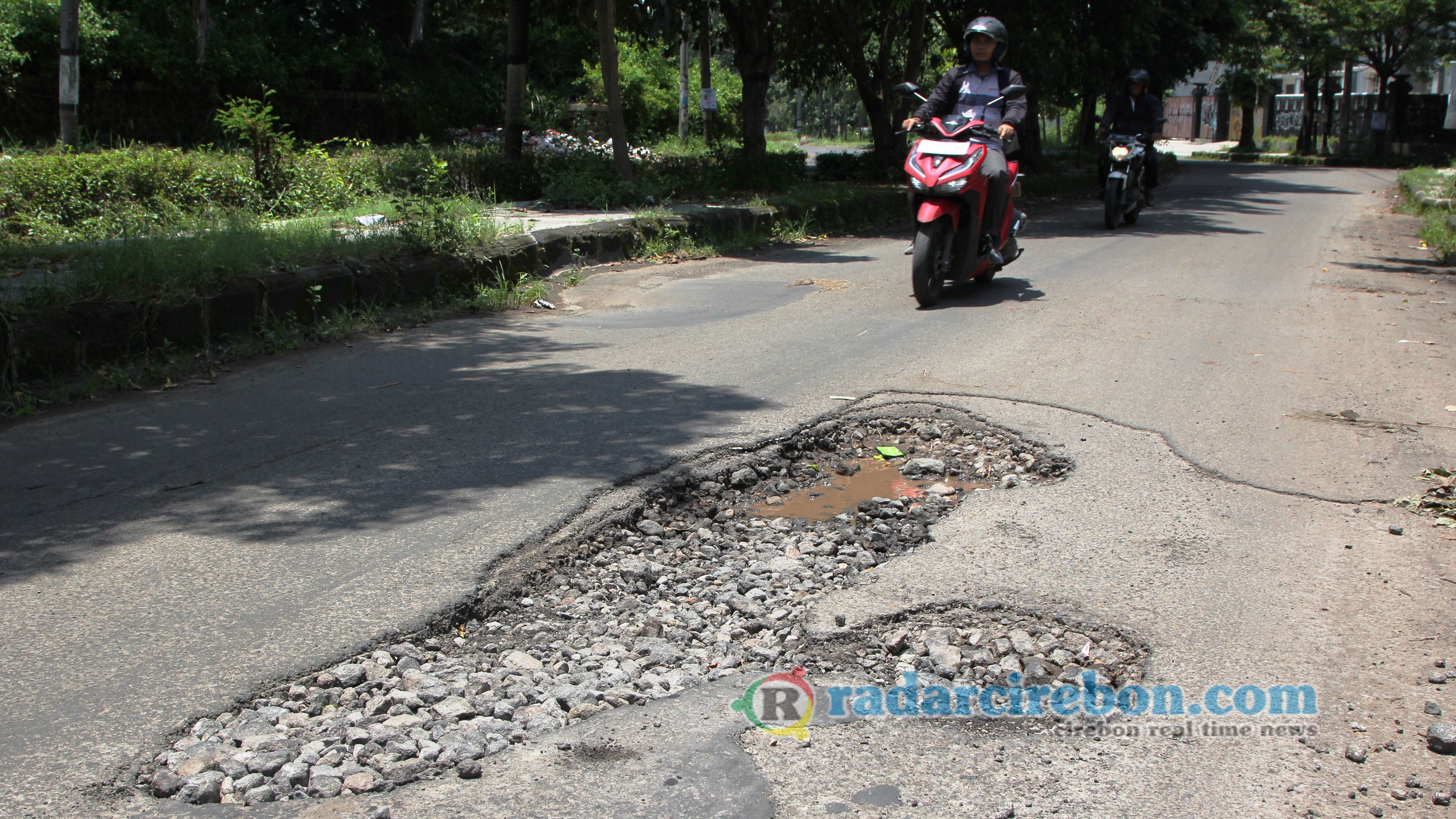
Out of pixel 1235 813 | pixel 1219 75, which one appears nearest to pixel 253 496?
pixel 1235 813

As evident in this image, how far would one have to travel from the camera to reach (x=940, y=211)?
7430 millimetres

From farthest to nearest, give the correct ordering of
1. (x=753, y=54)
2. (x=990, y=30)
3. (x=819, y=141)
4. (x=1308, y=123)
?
(x=819, y=141), (x=1308, y=123), (x=753, y=54), (x=990, y=30)

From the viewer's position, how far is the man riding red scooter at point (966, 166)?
24.3ft

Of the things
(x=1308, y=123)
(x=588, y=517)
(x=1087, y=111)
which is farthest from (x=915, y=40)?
(x=1308, y=123)

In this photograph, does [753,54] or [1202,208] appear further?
[753,54]

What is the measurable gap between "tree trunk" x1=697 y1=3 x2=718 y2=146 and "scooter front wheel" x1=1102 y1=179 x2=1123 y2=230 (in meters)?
6.01

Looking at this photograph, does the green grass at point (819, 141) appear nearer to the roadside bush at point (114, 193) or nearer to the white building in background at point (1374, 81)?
the white building in background at point (1374, 81)

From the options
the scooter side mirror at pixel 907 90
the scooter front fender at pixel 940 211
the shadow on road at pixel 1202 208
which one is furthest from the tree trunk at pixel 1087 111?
the scooter front fender at pixel 940 211

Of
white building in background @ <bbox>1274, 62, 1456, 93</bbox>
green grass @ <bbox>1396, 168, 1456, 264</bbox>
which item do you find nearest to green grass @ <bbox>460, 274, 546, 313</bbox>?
green grass @ <bbox>1396, 168, 1456, 264</bbox>

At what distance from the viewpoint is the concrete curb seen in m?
5.45

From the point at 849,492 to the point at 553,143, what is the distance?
56.2 ft

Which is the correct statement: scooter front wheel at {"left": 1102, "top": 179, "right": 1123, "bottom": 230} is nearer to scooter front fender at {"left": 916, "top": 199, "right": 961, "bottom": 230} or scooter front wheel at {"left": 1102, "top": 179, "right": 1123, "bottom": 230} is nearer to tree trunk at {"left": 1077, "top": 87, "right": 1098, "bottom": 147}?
scooter front fender at {"left": 916, "top": 199, "right": 961, "bottom": 230}

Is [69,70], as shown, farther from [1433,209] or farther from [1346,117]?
[1346,117]

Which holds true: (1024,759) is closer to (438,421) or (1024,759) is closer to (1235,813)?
(1235,813)
